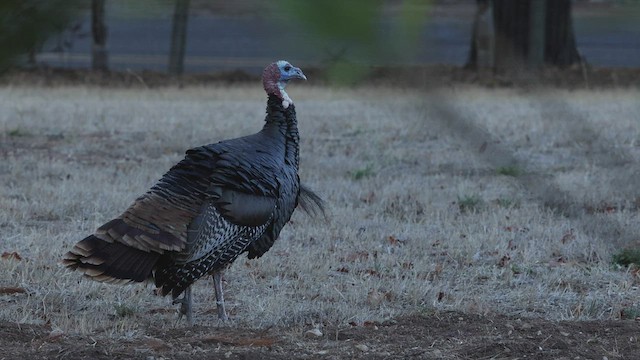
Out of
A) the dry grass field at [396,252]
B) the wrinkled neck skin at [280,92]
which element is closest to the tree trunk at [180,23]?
the dry grass field at [396,252]

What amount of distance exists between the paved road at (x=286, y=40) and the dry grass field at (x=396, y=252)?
0.07 meters

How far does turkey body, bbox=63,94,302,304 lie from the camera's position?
16.6 feet

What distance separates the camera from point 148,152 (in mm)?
12602

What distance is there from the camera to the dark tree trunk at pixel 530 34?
4.57 feet

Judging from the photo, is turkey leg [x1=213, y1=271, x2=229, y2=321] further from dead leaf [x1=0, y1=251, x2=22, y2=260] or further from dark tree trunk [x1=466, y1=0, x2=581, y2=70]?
dark tree trunk [x1=466, y1=0, x2=581, y2=70]

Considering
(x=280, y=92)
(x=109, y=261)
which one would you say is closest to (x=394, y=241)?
(x=280, y=92)

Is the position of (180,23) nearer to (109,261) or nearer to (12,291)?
(109,261)

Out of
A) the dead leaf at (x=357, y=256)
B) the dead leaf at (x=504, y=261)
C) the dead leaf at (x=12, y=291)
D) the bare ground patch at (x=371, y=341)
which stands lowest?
the dead leaf at (x=357, y=256)

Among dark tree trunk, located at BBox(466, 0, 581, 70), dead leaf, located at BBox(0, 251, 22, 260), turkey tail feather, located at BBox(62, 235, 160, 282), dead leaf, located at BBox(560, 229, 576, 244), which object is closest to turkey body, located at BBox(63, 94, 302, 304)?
turkey tail feather, located at BBox(62, 235, 160, 282)

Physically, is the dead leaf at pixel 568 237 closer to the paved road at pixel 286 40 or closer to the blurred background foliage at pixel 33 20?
the paved road at pixel 286 40

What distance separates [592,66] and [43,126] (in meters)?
13.8

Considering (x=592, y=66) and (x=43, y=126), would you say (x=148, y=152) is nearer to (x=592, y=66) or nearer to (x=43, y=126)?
(x=43, y=126)

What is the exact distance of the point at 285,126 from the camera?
601 cm

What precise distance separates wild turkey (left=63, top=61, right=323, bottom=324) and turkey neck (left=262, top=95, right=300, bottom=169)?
0.05 meters
